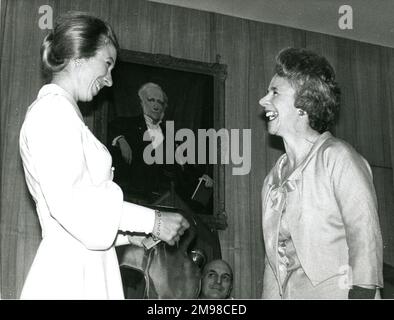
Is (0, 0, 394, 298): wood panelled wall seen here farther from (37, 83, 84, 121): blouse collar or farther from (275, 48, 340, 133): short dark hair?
(37, 83, 84, 121): blouse collar

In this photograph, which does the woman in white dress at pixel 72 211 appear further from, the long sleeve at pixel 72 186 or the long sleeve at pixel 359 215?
the long sleeve at pixel 359 215

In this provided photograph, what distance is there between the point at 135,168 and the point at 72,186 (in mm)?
3573

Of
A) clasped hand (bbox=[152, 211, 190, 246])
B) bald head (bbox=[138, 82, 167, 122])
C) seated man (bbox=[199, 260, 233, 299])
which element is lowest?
seated man (bbox=[199, 260, 233, 299])

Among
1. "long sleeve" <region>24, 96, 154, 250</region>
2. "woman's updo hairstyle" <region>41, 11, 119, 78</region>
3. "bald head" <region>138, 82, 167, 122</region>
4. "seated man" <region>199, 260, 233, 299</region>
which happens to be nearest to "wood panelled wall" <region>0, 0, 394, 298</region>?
"bald head" <region>138, 82, 167, 122</region>

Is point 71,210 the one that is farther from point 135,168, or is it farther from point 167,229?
point 135,168

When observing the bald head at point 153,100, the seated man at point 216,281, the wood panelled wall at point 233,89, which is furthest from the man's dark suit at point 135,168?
the seated man at point 216,281

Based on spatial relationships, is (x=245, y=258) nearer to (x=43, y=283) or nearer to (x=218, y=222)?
(x=218, y=222)

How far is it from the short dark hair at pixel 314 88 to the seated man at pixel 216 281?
234 centimetres

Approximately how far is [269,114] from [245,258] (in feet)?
9.36

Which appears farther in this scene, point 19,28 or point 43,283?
point 19,28

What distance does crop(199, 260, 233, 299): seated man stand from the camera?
509 centimetres

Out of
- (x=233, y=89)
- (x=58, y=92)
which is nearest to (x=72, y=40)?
(x=58, y=92)
